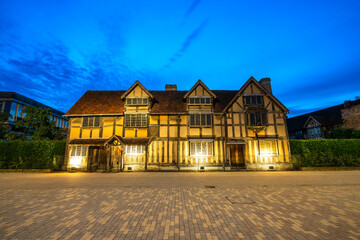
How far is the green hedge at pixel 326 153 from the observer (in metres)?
16.1

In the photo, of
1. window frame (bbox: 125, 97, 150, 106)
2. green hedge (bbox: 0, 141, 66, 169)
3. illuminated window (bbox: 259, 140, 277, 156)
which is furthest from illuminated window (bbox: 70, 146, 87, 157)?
illuminated window (bbox: 259, 140, 277, 156)

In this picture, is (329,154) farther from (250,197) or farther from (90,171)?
(90,171)

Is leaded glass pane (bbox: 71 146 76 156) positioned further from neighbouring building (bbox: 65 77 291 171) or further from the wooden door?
the wooden door

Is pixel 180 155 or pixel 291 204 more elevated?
pixel 180 155

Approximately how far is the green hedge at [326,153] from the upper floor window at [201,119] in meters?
9.78

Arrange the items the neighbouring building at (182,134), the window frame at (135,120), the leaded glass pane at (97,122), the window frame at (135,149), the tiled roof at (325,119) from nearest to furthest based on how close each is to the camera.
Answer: the neighbouring building at (182,134)
the window frame at (135,149)
the window frame at (135,120)
the leaded glass pane at (97,122)
the tiled roof at (325,119)

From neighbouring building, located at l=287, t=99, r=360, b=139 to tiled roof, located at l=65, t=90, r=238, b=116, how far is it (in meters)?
23.0

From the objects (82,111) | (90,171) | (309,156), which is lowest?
(90,171)

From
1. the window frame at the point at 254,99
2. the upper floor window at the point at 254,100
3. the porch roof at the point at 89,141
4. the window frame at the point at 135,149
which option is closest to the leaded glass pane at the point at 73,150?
the porch roof at the point at 89,141

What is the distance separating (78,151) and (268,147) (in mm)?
21607

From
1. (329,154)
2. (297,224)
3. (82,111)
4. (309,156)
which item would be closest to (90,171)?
(82,111)

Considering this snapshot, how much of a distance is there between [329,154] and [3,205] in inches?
976

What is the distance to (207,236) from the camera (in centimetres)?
360

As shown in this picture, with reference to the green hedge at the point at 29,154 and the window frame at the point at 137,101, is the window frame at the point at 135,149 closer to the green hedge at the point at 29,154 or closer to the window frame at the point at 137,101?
the window frame at the point at 137,101
